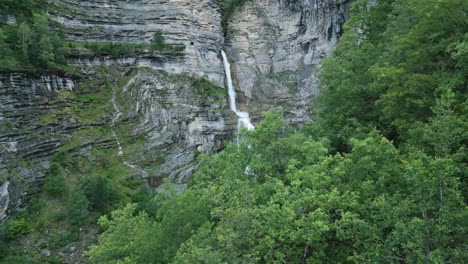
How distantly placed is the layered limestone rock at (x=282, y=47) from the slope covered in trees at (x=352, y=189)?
108ft

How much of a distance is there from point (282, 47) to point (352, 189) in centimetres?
4940

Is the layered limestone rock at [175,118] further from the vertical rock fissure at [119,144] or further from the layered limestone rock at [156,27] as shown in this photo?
the layered limestone rock at [156,27]

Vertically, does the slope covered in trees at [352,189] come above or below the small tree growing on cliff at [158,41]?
below

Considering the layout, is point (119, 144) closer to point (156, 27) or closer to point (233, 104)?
point (233, 104)

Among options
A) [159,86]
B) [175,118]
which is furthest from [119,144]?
[159,86]

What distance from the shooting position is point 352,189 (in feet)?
36.0

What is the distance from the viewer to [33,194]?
32250mm

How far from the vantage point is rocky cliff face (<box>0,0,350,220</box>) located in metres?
36.0

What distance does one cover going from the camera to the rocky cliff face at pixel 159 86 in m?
36.0

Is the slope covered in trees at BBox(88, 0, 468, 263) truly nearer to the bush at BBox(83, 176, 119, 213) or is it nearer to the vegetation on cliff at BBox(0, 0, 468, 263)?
the vegetation on cliff at BBox(0, 0, 468, 263)

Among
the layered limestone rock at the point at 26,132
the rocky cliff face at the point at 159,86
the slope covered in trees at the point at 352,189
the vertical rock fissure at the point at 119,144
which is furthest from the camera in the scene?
the vertical rock fissure at the point at 119,144

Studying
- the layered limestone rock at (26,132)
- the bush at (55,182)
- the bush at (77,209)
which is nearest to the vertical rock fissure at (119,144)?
the layered limestone rock at (26,132)

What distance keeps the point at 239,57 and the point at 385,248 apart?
51617 mm

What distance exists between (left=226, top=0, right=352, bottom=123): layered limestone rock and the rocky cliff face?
157mm
